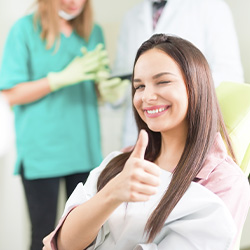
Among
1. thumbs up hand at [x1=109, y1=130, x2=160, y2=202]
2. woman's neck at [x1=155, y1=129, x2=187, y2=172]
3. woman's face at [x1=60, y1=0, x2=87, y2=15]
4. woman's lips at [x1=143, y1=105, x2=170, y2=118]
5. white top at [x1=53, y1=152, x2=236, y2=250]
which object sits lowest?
white top at [x1=53, y1=152, x2=236, y2=250]

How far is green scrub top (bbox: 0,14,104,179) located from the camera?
5.83 ft

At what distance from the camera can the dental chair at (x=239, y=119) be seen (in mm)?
1172

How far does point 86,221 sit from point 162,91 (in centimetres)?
36

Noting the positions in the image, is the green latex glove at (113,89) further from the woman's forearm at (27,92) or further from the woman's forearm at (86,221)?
the woman's forearm at (86,221)

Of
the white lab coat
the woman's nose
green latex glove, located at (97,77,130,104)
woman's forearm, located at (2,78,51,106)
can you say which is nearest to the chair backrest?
the woman's nose

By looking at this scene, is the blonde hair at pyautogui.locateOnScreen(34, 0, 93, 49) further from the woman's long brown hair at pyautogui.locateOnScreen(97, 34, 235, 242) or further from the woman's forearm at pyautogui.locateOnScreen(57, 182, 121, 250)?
the woman's forearm at pyautogui.locateOnScreen(57, 182, 121, 250)

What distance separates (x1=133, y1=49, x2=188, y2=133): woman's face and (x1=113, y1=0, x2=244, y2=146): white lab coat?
626 millimetres

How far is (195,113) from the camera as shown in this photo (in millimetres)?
1080

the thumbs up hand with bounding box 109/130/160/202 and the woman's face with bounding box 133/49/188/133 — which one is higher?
the woman's face with bounding box 133/49/188/133

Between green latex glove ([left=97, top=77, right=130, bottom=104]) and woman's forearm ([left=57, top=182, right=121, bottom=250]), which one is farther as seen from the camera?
green latex glove ([left=97, top=77, right=130, bottom=104])

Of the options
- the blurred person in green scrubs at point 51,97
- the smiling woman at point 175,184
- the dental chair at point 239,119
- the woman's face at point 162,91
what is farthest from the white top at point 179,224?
the blurred person in green scrubs at point 51,97

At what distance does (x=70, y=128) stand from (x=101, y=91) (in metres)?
0.21

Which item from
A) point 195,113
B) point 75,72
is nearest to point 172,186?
point 195,113

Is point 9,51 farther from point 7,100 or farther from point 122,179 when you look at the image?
point 122,179
